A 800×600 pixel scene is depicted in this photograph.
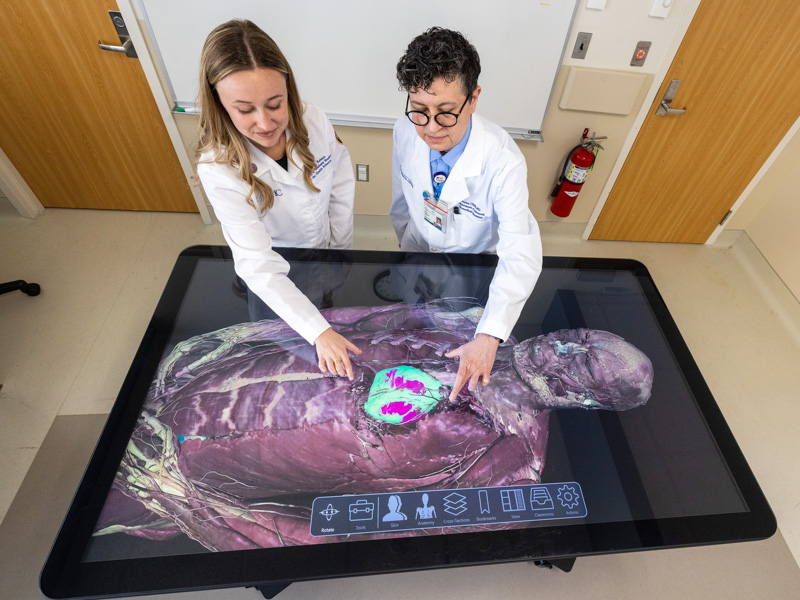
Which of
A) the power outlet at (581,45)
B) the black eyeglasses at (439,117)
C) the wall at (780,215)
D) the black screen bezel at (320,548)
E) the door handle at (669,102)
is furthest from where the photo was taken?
the wall at (780,215)

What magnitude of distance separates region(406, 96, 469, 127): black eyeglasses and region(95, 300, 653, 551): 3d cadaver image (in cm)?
55

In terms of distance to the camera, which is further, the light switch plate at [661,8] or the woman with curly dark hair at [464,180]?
the light switch plate at [661,8]

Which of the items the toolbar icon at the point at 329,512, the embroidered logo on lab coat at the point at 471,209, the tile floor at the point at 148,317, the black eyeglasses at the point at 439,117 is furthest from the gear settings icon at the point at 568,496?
the tile floor at the point at 148,317

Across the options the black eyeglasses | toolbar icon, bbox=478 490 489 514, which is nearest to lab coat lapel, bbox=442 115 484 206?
the black eyeglasses

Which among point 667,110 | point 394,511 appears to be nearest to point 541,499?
point 394,511

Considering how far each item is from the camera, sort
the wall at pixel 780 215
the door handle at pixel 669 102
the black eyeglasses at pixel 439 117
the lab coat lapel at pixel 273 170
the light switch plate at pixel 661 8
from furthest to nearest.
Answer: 1. the wall at pixel 780 215
2. the door handle at pixel 669 102
3. the light switch plate at pixel 661 8
4. the lab coat lapel at pixel 273 170
5. the black eyeglasses at pixel 439 117

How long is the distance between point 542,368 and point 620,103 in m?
1.70

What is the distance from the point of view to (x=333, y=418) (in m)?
1.16

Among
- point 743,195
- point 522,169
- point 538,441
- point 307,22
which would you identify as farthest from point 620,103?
point 538,441

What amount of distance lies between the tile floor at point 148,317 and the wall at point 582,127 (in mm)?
227

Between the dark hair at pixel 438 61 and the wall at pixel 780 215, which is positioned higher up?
the dark hair at pixel 438 61

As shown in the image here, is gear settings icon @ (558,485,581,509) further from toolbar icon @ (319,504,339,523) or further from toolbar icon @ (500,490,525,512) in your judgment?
toolbar icon @ (319,504,339,523)

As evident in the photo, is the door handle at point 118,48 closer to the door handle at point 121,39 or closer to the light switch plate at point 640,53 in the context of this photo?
the door handle at point 121,39

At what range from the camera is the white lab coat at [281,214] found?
1210 mm
